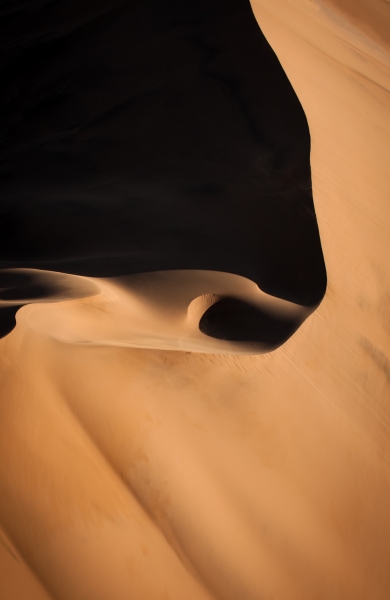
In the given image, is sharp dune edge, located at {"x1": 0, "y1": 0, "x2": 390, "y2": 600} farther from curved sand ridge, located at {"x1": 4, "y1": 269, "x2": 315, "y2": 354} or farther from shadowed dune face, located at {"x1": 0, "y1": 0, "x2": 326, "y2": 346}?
shadowed dune face, located at {"x1": 0, "y1": 0, "x2": 326, "y2": 346}

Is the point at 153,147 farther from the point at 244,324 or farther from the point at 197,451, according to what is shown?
the point at 197,451

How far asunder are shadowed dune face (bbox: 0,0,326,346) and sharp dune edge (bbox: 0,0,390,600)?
264 mm

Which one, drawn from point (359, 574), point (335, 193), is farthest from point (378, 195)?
point (359, 574)

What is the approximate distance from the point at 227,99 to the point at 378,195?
155 cm

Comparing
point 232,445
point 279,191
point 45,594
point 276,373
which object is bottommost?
point 45,594

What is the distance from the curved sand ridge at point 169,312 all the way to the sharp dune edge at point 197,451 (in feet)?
0.04

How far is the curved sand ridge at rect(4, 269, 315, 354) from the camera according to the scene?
7.55 feet

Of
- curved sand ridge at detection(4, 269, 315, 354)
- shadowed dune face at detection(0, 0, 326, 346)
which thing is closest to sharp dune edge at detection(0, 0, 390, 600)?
curved sand ridge at detection(4, 269, 315, 354)

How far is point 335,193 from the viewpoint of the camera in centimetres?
286

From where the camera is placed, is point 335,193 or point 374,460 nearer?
point 374,460

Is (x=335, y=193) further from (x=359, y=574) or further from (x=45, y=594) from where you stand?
(x=45, y=594)

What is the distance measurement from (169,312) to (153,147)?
1.82 m

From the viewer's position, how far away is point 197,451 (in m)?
2.04

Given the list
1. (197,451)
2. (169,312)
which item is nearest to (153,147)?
(169,312)
